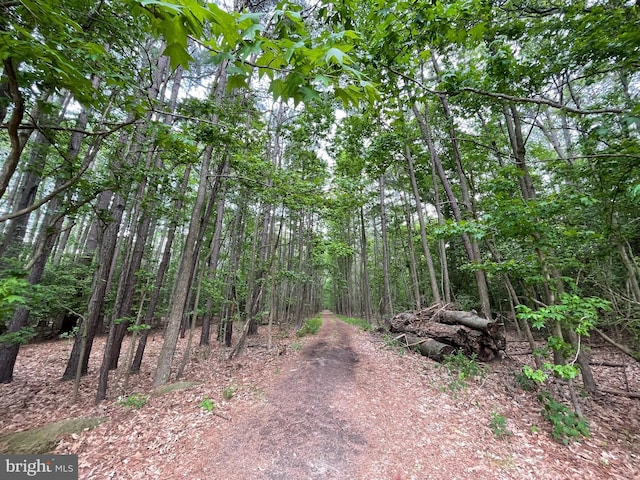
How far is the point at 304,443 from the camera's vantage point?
3416 millimetres

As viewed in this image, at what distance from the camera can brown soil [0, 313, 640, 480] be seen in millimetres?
3012

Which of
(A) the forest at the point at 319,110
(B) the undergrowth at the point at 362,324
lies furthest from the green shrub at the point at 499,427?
(B) the undergrowth at the point at 362,324

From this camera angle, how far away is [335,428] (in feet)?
12.4

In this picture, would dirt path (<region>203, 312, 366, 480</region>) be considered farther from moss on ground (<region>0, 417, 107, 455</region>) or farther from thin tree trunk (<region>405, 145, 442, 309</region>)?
thin tree trunk (<region>405, 145, 442, 309</region>)

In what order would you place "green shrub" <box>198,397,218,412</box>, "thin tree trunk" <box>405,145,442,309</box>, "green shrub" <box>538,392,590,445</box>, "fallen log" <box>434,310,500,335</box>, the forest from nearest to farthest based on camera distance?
1. the forest
2. "green shrub" <box>538,392,590,445</box>
3. "green shrub" <box>198,397,218,412</box>
4. "fallen log" <box>434,310,500,335</box>
5. "thin tree trunk" <box>405,145,442,309</box>

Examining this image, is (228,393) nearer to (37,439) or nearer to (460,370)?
(37,439)

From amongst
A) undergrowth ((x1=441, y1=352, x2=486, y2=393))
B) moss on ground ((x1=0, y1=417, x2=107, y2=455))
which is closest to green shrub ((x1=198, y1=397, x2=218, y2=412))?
moss on ground ((x1=0, y1=417, x2=107, y2=455))

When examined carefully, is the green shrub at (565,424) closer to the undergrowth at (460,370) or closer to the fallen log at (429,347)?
the undergrowth at (460,370)

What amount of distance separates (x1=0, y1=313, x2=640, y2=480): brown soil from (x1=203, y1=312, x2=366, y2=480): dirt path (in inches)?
0.7

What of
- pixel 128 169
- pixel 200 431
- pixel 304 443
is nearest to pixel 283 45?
pixel 128 169

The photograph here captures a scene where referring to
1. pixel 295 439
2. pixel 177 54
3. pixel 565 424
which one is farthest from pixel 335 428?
pixel 177 54

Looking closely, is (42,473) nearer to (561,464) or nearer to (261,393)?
(261,393)

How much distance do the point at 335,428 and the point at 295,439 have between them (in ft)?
2.15

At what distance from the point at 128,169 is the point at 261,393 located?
16.1 ft
